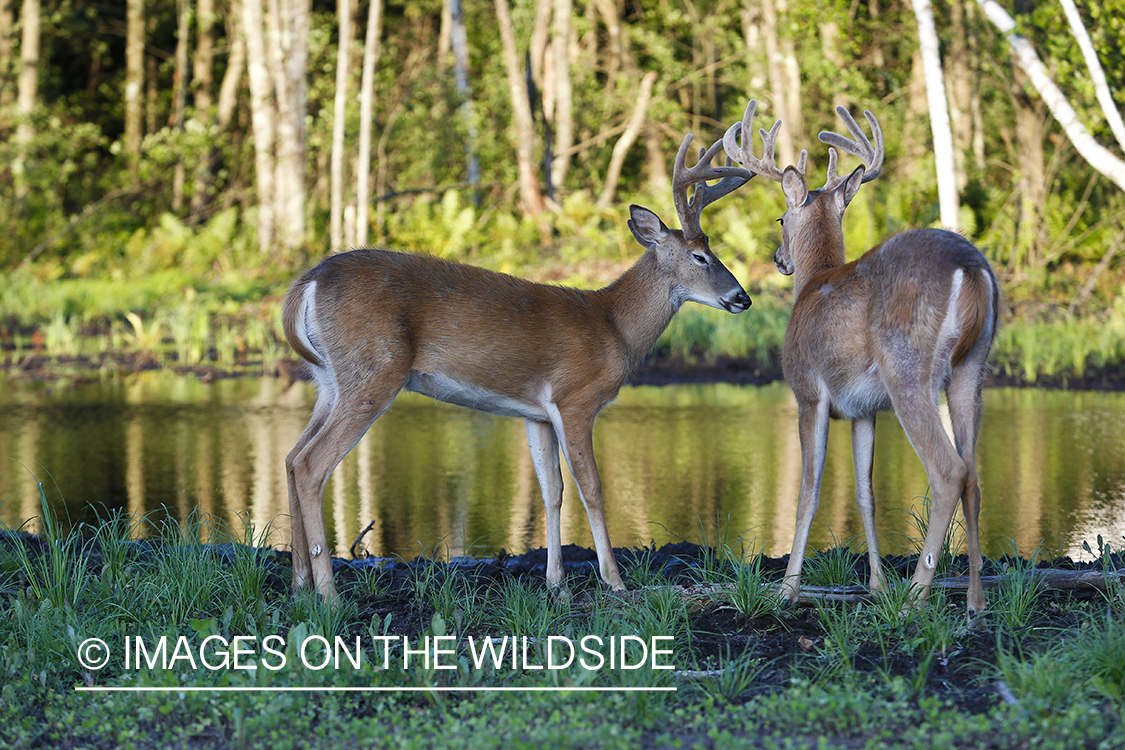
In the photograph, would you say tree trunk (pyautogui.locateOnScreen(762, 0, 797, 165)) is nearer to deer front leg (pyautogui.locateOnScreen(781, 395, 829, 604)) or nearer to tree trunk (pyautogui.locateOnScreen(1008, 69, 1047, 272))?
tree trunk (pyautogui.locateOnScreen(1008, 69, 1047, 272))

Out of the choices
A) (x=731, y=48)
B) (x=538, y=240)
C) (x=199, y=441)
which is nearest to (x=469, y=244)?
(x=538, y=240)

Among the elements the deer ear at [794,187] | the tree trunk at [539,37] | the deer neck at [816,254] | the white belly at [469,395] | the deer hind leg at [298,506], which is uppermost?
the tree trunk at [539,37]

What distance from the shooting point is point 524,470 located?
9.03m

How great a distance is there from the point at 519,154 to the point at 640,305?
18.1 meters

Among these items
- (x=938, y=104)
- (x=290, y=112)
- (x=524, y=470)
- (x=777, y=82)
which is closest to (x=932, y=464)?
(x=524, y=470)

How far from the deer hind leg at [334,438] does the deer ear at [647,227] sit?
64.3 inches

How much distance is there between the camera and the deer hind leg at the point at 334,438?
530cm

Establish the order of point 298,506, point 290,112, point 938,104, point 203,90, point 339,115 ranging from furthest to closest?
point 203,90 → point 290,112 → point 339,115 → point 938,104 → point 298,506

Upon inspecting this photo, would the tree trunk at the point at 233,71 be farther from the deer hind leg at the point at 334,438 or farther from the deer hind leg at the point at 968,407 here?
the deer hind leg at the point at 968,407

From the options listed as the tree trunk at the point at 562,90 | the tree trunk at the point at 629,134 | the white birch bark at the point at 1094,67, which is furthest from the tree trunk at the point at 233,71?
the white birch bark at the point at 1094,67

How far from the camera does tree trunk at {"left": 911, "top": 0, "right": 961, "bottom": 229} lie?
13.5 m

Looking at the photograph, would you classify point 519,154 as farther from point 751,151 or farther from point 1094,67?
point 751,151

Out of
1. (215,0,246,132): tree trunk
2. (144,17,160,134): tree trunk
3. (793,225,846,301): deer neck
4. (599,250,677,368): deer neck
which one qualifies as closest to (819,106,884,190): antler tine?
(793,225,846,301): deer neck

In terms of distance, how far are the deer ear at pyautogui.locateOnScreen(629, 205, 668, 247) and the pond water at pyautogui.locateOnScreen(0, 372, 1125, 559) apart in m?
1.66
